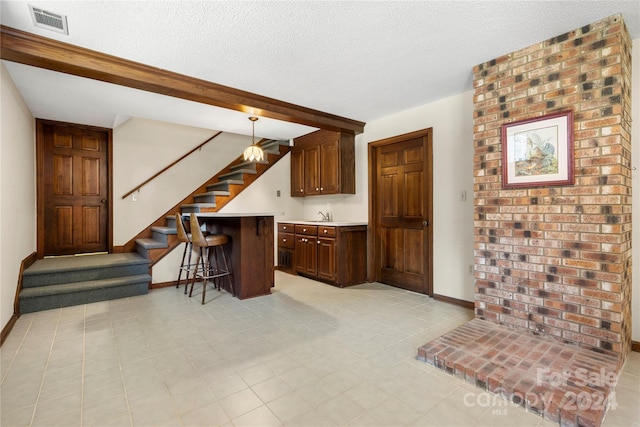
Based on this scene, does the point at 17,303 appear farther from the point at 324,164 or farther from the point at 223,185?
the point at 324,164

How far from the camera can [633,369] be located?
2.17 meters

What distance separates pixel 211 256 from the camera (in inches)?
182

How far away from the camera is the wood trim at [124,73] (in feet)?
7.71

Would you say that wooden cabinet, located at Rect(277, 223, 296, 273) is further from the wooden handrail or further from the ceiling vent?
the ceiling vent

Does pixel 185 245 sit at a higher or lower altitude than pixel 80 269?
higher

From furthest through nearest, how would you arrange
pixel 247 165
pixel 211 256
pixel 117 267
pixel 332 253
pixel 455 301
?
pixel 247 165 < pixel 211 256 < pixel 332 253 < pixel 117 267 < pixel 455 301

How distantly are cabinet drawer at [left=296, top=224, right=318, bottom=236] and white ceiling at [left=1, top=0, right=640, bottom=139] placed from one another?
77.7 inches

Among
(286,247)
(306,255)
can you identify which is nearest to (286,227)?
(286,247)

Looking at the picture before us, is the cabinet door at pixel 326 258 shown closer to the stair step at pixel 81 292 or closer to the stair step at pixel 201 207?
the stair step at pixel 201 207

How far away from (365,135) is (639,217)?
3.21m

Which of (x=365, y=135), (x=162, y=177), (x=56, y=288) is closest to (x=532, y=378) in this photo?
(x=365, y=135)

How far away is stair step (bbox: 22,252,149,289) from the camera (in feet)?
12.0

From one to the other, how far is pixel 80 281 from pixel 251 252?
7.17ft

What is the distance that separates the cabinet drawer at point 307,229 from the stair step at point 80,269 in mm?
2239
